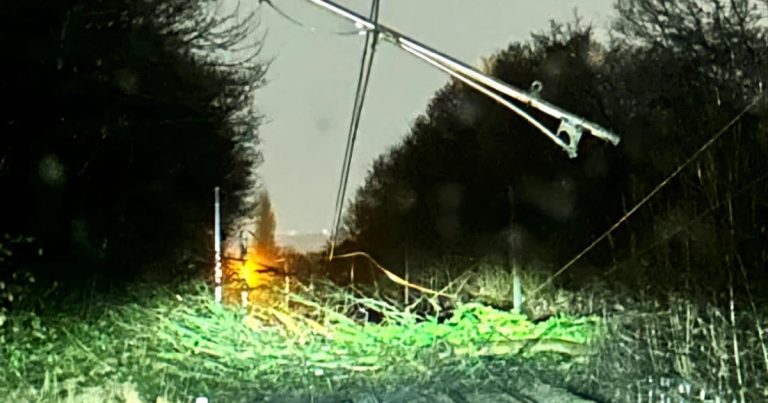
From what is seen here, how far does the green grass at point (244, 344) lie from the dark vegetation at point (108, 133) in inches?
44.4

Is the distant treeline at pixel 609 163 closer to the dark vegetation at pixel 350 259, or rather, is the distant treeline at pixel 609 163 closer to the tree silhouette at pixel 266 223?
the dark vegetation at pixel 350 259

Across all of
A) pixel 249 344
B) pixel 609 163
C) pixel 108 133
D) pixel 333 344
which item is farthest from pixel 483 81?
pixel 609 163

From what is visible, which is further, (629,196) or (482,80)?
(629,196)

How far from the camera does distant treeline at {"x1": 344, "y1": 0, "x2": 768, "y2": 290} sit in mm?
12312

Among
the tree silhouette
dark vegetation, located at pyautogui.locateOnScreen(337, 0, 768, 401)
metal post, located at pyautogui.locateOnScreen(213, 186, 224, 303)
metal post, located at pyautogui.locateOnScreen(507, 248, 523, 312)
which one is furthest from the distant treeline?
metal post, located at pyautogui.locateOnScreen(213, 186, 224, 303)

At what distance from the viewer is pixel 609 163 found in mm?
30672

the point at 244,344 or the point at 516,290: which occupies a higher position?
the point at 516,290

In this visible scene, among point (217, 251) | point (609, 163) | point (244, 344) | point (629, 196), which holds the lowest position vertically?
point (244, 344)

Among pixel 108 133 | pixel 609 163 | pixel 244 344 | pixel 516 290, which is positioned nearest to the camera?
pixel 244 344

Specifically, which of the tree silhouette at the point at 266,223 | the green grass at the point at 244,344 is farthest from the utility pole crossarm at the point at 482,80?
the tree silhouette at the point at 266,223

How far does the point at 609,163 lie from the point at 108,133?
45.4ft

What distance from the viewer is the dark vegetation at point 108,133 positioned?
740 inches

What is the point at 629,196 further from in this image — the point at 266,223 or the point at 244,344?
the point at 266,223

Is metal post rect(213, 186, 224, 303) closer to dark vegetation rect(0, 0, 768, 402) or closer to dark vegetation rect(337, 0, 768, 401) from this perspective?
dark vegetation rect(0, 0, 768, 402)
